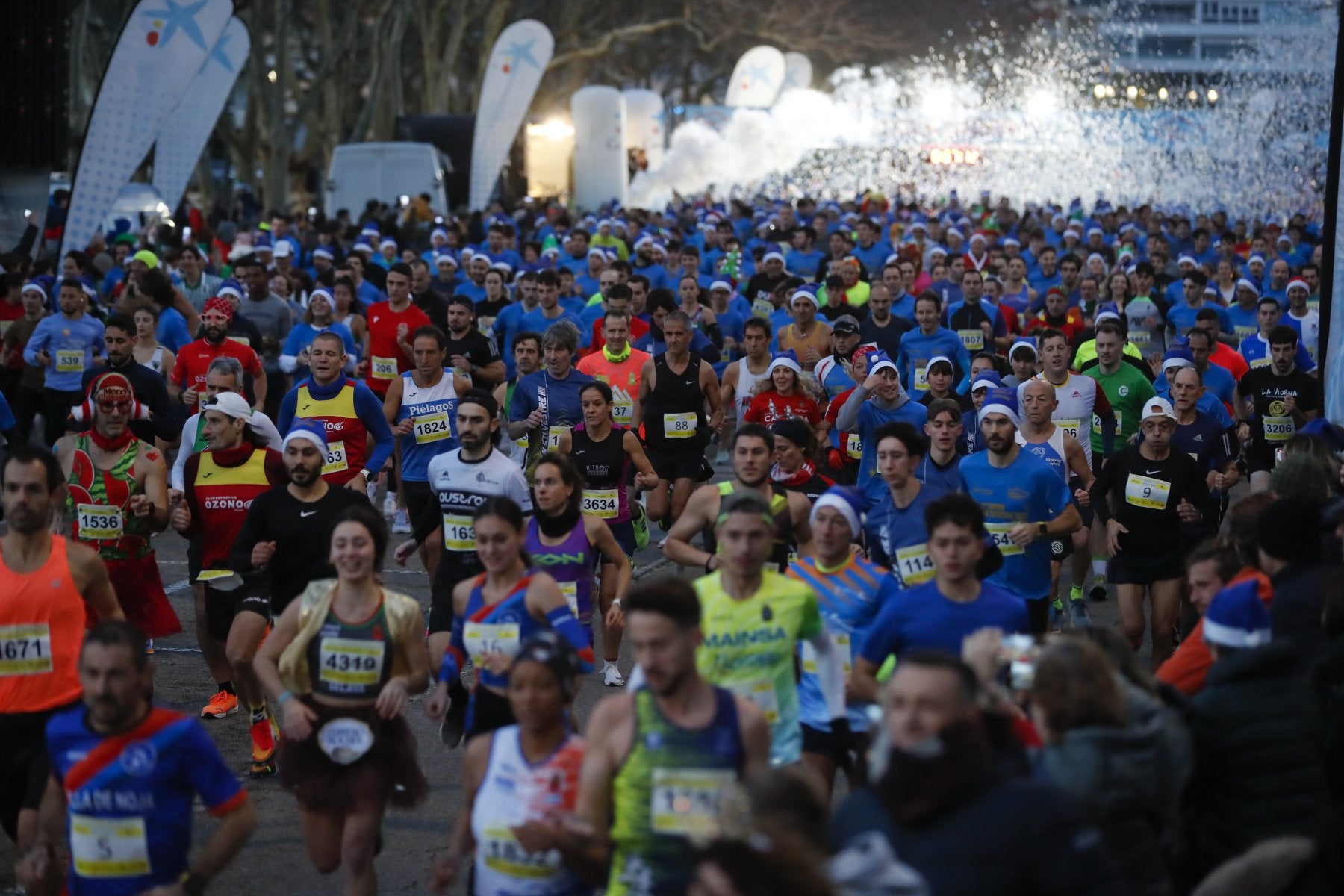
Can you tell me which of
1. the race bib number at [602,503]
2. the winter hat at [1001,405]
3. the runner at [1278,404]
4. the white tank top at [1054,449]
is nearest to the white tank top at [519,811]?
the winter hat at [1001,405]

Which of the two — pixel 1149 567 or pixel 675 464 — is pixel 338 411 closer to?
pixel 675 464

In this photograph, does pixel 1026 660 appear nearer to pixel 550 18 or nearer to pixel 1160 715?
pixel 1160 715

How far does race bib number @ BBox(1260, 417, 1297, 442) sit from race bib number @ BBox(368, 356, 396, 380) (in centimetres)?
599

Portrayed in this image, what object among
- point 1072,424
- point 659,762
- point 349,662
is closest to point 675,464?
point 1072,424

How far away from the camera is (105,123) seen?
20.1 m

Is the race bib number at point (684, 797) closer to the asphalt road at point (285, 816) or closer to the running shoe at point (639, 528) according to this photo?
the asphalt road at point (285, 816)

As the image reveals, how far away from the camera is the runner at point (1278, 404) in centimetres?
1182

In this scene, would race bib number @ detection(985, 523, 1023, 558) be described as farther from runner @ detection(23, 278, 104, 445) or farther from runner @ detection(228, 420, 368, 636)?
runner @ detection(23, 278, 104, 445)

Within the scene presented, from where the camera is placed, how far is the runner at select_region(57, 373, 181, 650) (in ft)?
27.1

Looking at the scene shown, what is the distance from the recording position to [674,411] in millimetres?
11430

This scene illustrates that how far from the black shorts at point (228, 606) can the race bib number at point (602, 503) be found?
2170 millimetres

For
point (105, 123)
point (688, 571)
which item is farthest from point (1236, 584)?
point (105, 123)

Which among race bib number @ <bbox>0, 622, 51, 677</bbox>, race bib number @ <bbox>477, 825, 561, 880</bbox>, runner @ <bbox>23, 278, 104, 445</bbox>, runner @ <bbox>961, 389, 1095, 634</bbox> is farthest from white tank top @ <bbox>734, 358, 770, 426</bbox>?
race bib number @ <bbox>477, 825, 561, 880</bbox>

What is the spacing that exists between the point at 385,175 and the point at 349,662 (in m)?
27.5
